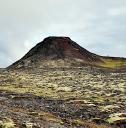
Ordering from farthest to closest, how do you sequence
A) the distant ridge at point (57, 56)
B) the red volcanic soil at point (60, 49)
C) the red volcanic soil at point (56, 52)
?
the red volcanic soil at point (60, 49) < the red volcanic soil at point (56, 52) < the distant ridge at point (57, 56)

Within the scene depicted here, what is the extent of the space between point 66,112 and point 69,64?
62397mm

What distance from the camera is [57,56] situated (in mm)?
89875

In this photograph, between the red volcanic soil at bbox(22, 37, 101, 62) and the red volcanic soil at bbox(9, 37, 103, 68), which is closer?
the red volcanic soil at bbox(9, 37, 103, 68)

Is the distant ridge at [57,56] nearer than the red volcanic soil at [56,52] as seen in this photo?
Yes

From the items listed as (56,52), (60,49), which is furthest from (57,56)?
(60,49)

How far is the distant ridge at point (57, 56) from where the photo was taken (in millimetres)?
82562

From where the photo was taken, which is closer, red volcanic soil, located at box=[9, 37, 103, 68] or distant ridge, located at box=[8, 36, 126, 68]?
distant ridge, located at box=[8, 36, 126, 68]

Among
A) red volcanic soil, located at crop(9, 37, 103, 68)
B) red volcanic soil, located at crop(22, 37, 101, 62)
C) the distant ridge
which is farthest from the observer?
red volcanic soil, located at crop(22, 37, 101, 62)

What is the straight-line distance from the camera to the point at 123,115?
17297 mm

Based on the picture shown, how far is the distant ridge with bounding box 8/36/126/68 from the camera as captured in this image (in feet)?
271

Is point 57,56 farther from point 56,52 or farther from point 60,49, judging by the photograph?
point 60,49

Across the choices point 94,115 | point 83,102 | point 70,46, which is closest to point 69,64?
point 70,46

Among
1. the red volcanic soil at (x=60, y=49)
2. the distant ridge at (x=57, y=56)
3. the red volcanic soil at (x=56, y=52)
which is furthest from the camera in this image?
the red volcanic soil at (x=60, y=49)

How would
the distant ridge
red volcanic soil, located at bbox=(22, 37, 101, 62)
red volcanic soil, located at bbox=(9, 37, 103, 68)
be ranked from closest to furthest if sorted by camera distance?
the distant ridge, red volcanic soil, located at bbox=(9, 37, 103, 68), red volcanic soil, located at bbox=(22, 37, 101, 62)
